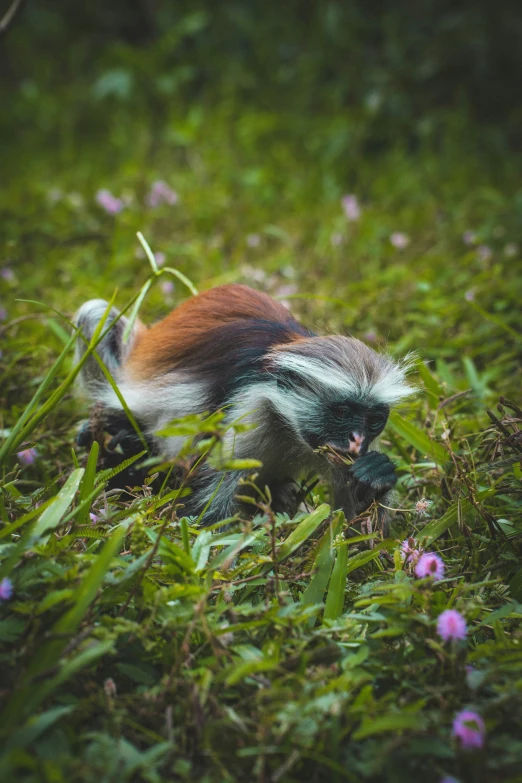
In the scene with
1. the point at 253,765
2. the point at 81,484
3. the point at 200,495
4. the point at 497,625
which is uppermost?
the point at 81,484

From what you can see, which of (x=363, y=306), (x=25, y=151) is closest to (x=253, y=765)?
(x=363, y=306)

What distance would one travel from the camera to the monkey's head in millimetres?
3314

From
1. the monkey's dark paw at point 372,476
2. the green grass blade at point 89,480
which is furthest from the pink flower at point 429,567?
the green grass blade at point 89,480

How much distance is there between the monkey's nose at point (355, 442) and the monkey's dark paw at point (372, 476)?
0.20 feet

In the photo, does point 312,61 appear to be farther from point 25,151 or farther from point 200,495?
point 200,495

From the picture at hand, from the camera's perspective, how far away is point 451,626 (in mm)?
2172

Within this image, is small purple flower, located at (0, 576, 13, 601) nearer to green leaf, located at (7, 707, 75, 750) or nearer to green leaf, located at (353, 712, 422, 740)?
green leaf, located at (7, 707, 75, 750)

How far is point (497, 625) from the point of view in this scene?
7.84ft

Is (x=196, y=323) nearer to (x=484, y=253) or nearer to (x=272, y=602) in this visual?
(x=272, y=602)

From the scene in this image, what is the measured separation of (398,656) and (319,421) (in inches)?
50.5

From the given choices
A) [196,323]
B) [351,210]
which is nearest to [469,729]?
[196,323]

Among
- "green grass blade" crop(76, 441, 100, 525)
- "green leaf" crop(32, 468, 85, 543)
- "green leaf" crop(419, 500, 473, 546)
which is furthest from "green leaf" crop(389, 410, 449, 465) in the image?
"green leaf" crop(32, 468, 85, 543)

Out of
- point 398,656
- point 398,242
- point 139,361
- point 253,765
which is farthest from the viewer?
point 398,242

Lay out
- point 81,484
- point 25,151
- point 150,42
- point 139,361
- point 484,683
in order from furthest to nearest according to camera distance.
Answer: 1. point 150,42
2. point 25,151
3. point 139,361
4. point 81,484
5. point 484,683
